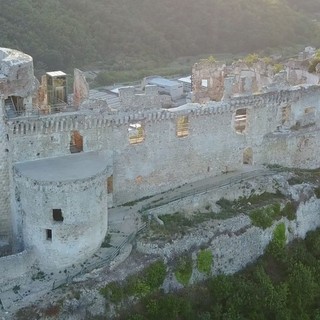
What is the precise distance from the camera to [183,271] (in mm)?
29516

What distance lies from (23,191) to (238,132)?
13.0 m

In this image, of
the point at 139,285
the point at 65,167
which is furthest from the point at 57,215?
the point at 139,285

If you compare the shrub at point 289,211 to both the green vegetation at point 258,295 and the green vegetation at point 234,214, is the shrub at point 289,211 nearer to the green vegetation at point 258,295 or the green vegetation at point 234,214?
the green vegetation at point 234,214

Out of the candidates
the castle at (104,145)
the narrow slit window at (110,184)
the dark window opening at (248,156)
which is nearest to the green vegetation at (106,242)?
the castle at (104,145)

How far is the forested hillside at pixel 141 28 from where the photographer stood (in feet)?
224

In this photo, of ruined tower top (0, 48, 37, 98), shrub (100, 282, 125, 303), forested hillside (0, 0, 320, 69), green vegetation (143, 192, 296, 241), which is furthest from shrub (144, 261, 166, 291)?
forested hillside (0, 0, 320, 69)

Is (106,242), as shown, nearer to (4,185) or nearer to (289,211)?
(4,185)

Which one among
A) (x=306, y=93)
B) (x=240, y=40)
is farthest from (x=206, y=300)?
(x=240, y=40)

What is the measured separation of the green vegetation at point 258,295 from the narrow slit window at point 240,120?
6265 mm

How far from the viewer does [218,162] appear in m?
35.8

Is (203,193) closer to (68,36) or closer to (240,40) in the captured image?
(68,36)

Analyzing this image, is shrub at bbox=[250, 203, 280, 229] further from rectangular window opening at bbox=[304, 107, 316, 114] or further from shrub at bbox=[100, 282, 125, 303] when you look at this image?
shrub at bbox=[100, 282, 125, 303]

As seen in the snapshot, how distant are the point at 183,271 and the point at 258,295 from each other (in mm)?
3669

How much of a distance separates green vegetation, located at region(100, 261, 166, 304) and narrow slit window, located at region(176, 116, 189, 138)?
772 centimetres
